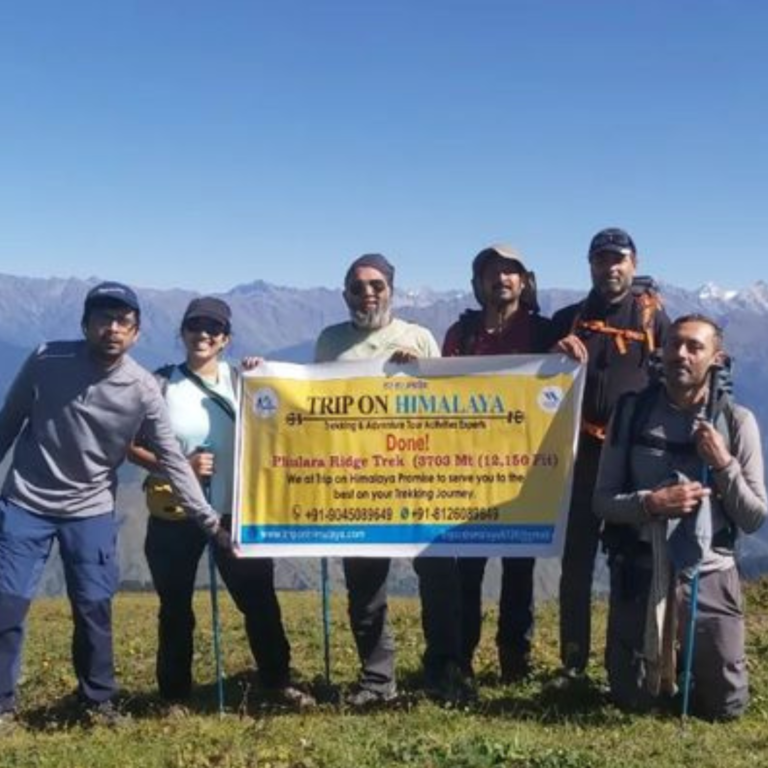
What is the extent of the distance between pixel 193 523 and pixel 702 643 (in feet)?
16.1

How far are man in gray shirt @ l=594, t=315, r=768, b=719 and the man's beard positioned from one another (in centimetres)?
243

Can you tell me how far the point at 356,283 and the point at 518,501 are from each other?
8.76 ft

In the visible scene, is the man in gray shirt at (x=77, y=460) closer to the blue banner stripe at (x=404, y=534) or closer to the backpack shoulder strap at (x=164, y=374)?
the backpack shoulder strap at (x=164, y=374)

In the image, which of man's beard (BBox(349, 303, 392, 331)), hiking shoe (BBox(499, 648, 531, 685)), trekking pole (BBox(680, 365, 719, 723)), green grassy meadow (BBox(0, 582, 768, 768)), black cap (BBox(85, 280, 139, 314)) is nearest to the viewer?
green grassy meadow (BBox(0, 582, 768, 768))

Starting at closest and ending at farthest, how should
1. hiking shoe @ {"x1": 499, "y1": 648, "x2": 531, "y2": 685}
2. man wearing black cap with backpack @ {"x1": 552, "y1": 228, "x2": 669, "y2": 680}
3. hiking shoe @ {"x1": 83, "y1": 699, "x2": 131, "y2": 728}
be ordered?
hiking shoe @ {"x1": 83, "y1": 699, "x2": 131, "y2": 728}
man wearing black cap with backpack @ {"x1": 552, "y1": 228, "x2": 669, "y2": 680}
hiking shoe @ {"x1": 499, "y1": 648, "x2": 531, "y2": 685}

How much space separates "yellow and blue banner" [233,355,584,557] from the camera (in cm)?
1027

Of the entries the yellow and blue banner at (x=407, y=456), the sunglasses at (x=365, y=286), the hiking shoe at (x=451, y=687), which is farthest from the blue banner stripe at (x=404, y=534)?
the sunglasses at (x=365, y=286)

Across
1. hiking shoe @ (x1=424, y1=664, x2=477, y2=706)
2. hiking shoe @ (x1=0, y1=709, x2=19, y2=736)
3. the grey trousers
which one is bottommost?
hiking shoe @ (x1=0, y1=709, x2=19, y2=736)

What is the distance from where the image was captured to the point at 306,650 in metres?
13.8

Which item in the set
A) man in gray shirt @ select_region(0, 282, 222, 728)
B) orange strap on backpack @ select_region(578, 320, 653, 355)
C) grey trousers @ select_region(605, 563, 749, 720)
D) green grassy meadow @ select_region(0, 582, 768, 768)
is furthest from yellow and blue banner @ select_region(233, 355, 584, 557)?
green grassy meadow @ select_region(0, 582, 768, 768)

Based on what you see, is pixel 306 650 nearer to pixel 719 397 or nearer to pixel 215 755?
pixel 215 755

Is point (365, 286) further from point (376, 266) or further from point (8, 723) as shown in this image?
point (8, 723)

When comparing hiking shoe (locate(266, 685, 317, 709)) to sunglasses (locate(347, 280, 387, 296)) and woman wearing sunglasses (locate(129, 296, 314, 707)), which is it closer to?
woman wearing sunglasses (locate(129, 296, 314, 707))

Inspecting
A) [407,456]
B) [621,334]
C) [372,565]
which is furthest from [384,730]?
[621,334]
